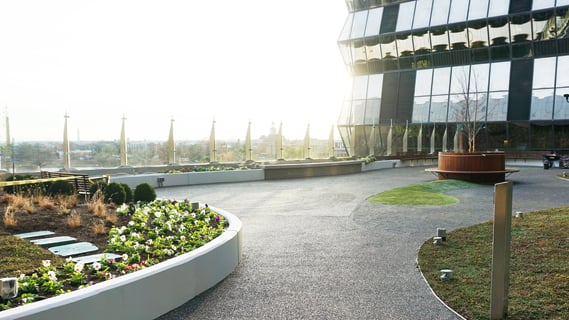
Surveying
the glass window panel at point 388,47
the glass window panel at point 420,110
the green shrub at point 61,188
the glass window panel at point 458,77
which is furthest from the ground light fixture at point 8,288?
the glass window panel at point 388,47

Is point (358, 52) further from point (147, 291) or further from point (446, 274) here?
point (147, 291)

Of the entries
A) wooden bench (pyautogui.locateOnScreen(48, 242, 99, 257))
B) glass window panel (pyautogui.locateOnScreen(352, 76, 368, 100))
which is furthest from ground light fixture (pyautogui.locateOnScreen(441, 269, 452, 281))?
glass window panel (pyautogui.locateOnScreen(352, 76, 368, 100))

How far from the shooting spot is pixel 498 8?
109 ft

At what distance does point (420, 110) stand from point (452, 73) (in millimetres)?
3703

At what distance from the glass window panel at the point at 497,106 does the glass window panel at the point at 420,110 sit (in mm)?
4643

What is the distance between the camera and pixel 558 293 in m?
5.28

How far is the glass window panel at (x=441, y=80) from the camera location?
1403 inches

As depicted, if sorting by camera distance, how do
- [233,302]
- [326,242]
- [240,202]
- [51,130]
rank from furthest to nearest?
1. [51,130]
2. [240,202]
3. [326,242]
4. [233,302]

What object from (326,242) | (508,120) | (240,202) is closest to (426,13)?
(508,120)

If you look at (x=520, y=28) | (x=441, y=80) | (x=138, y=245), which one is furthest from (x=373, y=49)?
(x=138, y=245)

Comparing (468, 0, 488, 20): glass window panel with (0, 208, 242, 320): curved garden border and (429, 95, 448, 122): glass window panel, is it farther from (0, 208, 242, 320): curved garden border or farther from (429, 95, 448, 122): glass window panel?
(0, 208, 242, 320): curved garden border

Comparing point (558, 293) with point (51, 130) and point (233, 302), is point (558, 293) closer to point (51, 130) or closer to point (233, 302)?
point (233, 302)

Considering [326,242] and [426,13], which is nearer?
[326,242]

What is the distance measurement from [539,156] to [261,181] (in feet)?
69.2
